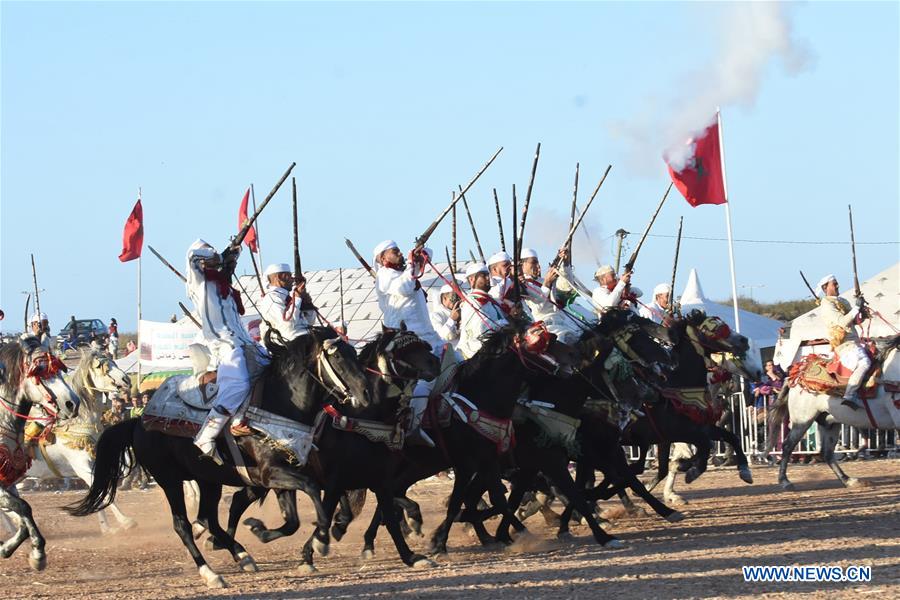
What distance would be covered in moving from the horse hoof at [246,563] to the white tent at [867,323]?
1462 centimetres

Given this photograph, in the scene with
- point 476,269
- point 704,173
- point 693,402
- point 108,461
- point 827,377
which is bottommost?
point 108,461

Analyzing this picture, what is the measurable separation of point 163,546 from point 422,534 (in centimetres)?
329

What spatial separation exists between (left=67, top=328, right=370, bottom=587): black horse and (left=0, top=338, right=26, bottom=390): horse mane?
1193 mm

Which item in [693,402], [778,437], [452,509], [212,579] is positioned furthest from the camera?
[778,437]

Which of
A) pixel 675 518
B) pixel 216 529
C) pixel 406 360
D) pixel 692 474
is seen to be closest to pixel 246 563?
pixel 216 529

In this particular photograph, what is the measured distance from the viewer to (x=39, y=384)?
14523 mm

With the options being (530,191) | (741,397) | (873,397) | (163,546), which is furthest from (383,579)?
(741,397)

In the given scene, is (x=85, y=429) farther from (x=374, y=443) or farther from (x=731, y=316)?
(x=731, y=316)

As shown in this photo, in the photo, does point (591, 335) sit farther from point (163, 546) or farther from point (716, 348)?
point (163, 546)

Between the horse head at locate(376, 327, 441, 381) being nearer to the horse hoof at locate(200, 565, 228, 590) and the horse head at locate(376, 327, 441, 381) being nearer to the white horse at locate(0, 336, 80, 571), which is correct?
the horse hoof at locate(200, 565, 228, 590)

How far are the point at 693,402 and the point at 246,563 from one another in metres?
6.16

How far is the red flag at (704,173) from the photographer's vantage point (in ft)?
86.9

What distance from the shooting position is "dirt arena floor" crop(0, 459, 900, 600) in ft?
37.4

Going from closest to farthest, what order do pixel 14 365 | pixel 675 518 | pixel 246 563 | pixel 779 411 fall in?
pixel 246 563 → pixel 14 365 → pixel 675 518 → pixel 779 411
